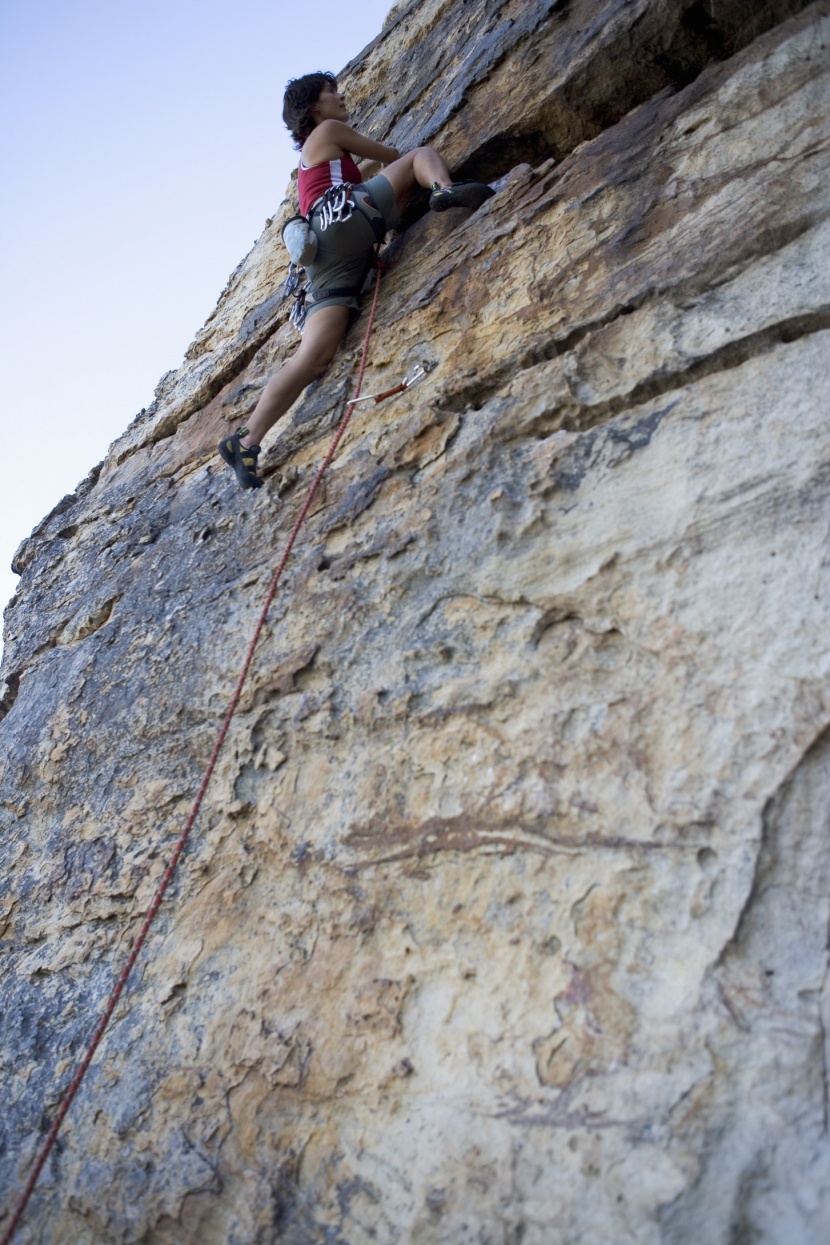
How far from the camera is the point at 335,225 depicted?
159 inches

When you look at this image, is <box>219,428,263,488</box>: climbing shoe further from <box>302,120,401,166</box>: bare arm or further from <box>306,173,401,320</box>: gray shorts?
<box>302,120,401,166</box>: bare arm

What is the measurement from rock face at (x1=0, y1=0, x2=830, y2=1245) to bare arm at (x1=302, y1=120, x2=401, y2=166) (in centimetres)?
77

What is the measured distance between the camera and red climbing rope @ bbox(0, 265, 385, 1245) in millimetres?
2547

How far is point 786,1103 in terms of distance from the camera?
164 centimetres

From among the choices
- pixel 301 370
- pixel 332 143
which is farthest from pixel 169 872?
pixel 332 143

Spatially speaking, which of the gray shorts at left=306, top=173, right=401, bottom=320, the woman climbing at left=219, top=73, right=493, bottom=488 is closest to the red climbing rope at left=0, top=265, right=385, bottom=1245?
the woman climbing at left=219, top=73, right=493, bottom=488

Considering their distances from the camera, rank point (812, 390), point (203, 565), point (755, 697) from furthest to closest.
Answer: point (203, 565), point (812, 390), point (755, 697)

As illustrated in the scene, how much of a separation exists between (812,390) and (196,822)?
94.2 inches

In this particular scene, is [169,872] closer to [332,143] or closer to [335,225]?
[335,225]

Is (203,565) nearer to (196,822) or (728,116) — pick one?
(196,822)

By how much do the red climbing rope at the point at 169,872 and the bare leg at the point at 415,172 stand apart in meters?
1.22

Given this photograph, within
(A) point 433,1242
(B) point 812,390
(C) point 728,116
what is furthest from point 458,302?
(A) point 433,1242

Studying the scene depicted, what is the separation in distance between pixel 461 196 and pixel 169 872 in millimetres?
3210

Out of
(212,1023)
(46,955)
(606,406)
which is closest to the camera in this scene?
(212,1023)
